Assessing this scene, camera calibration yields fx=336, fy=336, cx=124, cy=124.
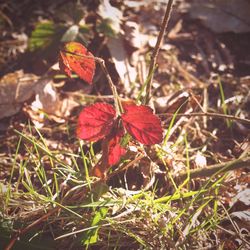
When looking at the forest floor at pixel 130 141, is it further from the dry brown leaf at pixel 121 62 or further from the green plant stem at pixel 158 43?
the green plant stem at pixel 158 43

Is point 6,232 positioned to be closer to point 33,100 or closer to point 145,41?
point 33,100

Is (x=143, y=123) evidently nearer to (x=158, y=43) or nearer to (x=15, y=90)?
(x=158, y=43)

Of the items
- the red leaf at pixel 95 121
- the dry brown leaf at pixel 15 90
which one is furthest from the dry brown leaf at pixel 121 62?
the red leaf at pixel 95 121

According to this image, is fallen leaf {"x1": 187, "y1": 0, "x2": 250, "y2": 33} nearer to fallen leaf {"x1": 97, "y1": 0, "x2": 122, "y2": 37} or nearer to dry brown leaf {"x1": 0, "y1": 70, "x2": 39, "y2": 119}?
fallen leaf {"x1": 97, "y1": 0, "x2": 122, "y2": 37}

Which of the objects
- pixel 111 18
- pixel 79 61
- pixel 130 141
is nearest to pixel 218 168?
pixel 130 141

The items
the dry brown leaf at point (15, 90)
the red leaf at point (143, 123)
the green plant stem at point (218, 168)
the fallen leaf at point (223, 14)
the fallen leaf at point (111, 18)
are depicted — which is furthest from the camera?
the fallen leaf at point (223, 14)

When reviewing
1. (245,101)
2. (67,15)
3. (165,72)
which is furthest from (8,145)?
(245,101)
